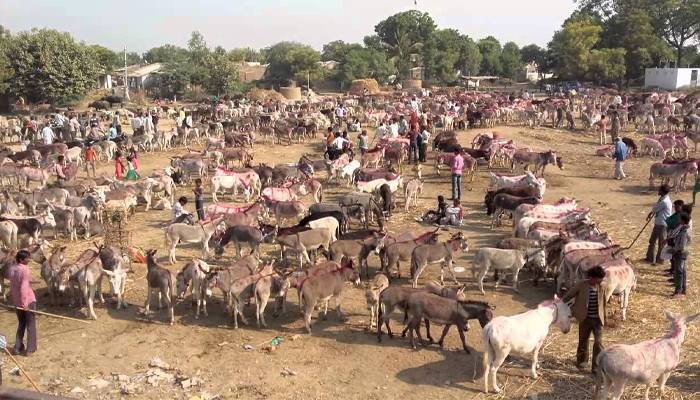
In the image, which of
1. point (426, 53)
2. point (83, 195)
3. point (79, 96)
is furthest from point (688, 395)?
point (426, 53)

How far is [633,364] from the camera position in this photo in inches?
285

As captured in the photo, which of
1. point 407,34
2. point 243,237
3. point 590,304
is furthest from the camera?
point 407,34

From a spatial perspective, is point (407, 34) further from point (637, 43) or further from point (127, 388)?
point (127, 388)

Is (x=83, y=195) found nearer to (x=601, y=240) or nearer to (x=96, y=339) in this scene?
(x=96, y=339)

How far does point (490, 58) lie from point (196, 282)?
279 feet

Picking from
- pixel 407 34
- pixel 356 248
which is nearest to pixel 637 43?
pixel 407 34

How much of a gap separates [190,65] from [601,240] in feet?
192

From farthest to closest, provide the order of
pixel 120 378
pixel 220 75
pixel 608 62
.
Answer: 1. pixel 608 62
2. pixel 220 75
3. pixel 120 378

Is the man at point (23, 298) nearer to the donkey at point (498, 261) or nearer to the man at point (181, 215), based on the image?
the man at point (181, 215)

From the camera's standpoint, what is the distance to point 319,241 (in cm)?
1320

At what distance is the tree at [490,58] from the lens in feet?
294

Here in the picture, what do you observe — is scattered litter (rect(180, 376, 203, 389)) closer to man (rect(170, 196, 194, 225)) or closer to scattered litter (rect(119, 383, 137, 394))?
scattered litter (rect(119, 383, 137, 394))

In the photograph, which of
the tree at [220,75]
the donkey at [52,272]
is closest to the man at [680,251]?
the donkey at [52,272]

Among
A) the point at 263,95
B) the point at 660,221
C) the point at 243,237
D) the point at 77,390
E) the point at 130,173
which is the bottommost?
the point at 77,390
